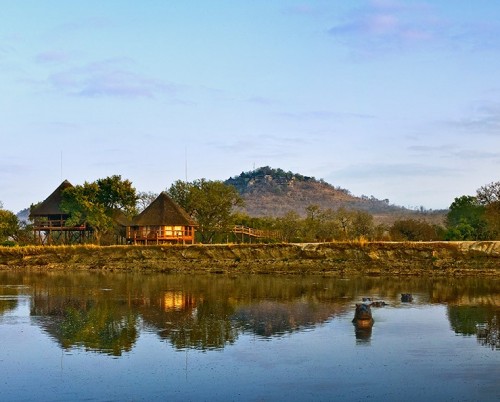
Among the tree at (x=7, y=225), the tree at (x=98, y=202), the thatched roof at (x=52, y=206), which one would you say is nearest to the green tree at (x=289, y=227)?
the tree at (x=98, y=202)

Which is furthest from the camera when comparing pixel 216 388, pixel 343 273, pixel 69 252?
pixel 69 252

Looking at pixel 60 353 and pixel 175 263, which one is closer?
pixel 60 353

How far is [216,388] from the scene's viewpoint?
2141 centimetres

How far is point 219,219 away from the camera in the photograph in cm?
9419

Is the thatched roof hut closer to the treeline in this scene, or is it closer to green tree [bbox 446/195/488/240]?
the treeline

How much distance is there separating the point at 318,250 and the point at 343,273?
5798 millimetres

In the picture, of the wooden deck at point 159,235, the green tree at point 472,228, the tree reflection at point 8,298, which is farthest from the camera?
the wooden deck at point 159,235

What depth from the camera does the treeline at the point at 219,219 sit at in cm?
8525

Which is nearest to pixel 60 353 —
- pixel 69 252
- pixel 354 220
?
pixel 69 252

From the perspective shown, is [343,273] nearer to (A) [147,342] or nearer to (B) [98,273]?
(B) [98,273]

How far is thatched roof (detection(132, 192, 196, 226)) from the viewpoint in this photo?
84.1 metres

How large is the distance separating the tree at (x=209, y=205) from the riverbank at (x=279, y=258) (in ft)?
65.0

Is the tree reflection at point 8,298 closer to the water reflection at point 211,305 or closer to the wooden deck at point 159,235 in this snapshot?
the water reflection at point 211,305

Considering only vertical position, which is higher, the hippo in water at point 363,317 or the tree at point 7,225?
the tree at point 7,225
